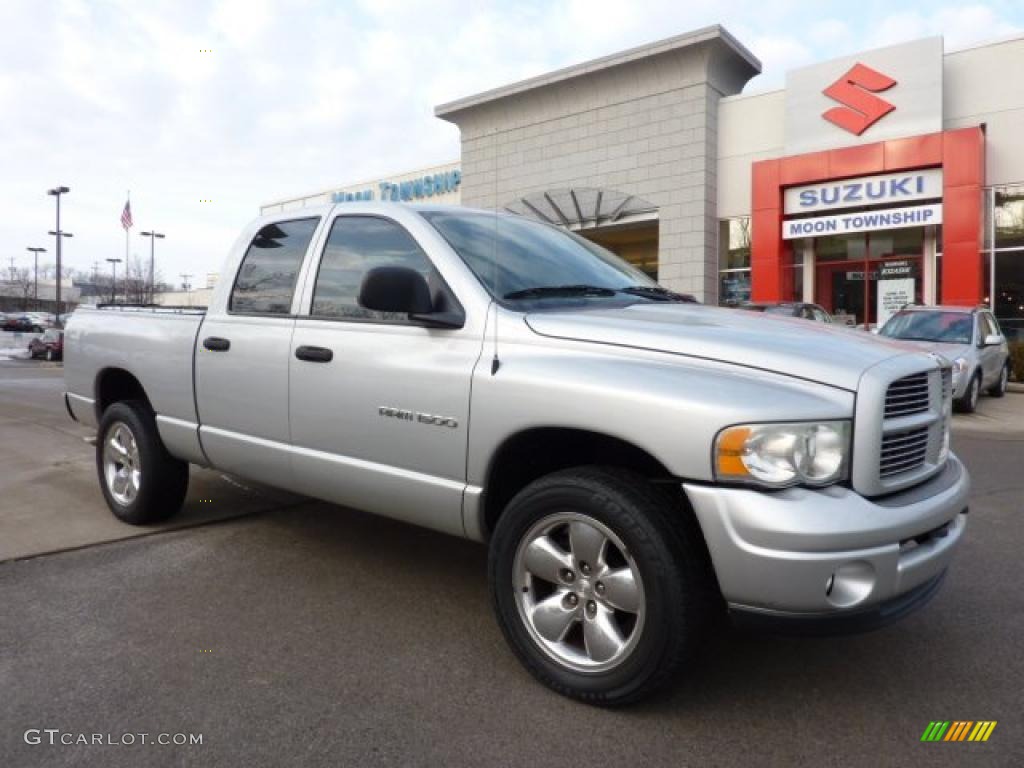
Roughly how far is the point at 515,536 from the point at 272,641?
1.18 meters

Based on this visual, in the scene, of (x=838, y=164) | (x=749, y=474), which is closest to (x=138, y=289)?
(x=838, y=164)

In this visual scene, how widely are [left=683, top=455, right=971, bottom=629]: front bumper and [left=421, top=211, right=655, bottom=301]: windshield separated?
1.26m

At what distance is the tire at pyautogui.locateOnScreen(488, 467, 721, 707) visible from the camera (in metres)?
2.61

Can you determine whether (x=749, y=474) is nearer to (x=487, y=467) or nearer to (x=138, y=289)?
(x=487, y=467)

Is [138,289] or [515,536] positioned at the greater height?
[138,289]

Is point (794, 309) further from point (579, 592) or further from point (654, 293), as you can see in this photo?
point (579, 592)

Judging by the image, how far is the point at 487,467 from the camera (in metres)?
3.11

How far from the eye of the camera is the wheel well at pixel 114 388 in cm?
526

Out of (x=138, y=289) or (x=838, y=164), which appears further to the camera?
(x=138, y=289)

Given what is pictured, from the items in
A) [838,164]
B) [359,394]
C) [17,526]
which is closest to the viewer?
[359,394]

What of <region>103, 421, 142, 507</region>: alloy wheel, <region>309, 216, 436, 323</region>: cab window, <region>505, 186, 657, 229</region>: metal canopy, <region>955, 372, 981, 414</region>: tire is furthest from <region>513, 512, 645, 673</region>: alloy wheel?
A: <region>505, 186, 657, 229</region>: metal canopy

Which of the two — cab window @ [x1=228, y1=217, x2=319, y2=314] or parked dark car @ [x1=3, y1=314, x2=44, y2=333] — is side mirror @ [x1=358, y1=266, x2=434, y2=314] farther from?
parked dark car @ [x1=3, y1=314, x2=44, y2=333]

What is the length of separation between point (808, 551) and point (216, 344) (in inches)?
124

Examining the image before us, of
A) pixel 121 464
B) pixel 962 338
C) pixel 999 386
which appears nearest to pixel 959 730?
pixel 121 464
